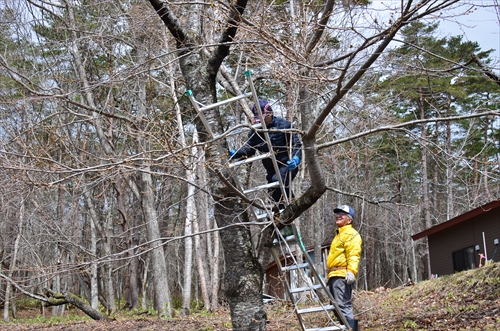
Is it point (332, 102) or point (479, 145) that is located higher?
point (479, 145)

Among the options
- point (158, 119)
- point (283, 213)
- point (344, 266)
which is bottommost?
point (344, 266)

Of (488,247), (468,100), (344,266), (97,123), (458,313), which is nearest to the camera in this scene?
(344,266)

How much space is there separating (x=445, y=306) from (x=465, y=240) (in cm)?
1156

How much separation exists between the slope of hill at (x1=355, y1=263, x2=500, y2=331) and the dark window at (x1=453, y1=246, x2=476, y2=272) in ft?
27.6

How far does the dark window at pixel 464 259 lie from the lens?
62.7 ft

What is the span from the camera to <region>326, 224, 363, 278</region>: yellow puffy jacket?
5.87 m

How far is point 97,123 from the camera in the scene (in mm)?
12766

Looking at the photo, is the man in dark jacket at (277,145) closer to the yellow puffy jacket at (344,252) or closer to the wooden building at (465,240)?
the yellow puffy jacket at (344,252)

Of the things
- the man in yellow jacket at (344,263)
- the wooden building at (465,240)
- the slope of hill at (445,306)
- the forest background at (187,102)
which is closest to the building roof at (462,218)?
the wooden building at (465,240)

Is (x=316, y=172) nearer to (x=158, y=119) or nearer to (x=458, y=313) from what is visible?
(x=158, y=119)

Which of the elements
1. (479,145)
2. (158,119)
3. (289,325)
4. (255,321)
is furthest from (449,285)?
(479,145)

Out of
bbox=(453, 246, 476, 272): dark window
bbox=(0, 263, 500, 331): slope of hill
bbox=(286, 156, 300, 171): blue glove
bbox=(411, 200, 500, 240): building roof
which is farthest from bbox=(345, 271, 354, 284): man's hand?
bbox=(453, 246, 476, 272): dark window

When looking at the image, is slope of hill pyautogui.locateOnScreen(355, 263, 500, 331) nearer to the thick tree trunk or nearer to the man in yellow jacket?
the man in yellow jacket

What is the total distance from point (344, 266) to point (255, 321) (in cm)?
122
